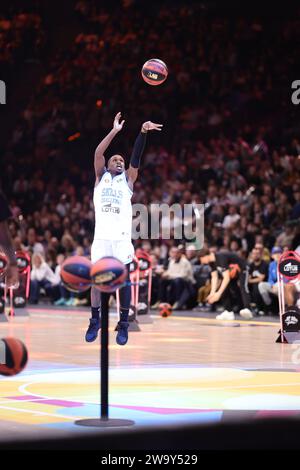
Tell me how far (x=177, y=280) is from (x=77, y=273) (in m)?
15.6

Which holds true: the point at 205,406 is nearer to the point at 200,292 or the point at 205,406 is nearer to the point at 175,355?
the point at 175,355

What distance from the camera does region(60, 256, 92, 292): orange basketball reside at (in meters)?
7.93

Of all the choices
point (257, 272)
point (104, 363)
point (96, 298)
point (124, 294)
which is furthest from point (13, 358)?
point (257, 272)

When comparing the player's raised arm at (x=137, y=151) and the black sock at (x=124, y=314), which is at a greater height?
the player's raised arm at (x=137, y=151)

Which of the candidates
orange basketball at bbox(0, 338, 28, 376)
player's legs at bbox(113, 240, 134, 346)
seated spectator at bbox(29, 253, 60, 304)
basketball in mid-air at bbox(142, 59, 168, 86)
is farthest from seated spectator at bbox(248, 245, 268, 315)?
orange basketball at bbox(0, 338, 28, 376)

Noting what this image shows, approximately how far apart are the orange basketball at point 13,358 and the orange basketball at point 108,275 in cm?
76

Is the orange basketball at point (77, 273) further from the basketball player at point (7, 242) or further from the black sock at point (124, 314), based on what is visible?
the black sock at point (124, 314)

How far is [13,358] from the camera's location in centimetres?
735

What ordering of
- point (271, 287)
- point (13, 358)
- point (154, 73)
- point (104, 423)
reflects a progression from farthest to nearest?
point (271, 287) < point (154, 73) < point (104, 423) < point (13, 358)

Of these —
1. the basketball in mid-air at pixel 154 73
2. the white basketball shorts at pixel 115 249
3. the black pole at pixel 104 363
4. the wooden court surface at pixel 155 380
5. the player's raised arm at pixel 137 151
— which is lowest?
the wooden court surface at pixel 155 380

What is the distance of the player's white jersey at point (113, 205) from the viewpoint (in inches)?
475

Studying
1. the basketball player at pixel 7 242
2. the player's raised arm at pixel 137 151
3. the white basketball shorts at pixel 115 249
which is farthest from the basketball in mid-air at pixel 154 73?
the basketball player at pixel 7 242

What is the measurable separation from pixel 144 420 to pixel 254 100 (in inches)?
816

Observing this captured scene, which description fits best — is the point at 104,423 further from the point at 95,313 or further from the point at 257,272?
the point at 257,272
